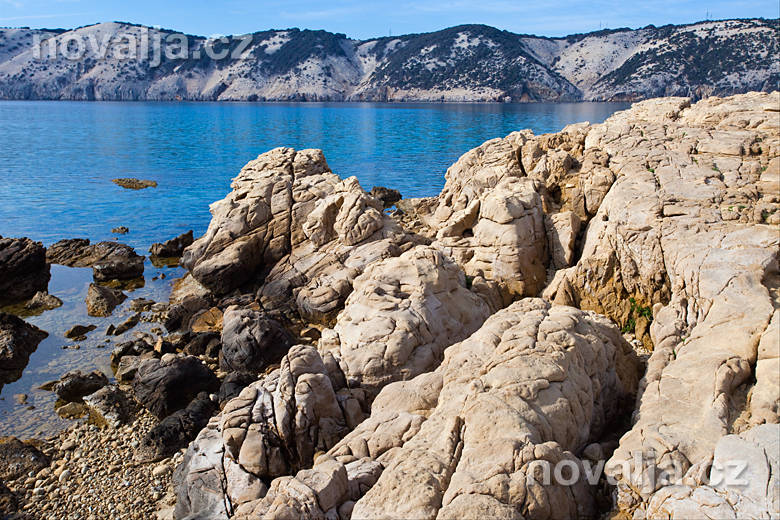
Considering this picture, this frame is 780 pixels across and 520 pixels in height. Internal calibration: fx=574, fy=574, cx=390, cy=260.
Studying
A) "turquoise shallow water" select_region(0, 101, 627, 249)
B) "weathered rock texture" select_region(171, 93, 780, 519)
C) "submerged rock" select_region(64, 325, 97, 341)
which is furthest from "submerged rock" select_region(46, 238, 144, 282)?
"submerged rock" select_region(64, 325, 97, 341)

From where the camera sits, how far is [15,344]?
19.8 metres

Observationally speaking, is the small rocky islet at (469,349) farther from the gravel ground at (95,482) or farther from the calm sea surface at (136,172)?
the calm sea surface at (136,172)

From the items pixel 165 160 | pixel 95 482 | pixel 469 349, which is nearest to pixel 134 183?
pixel 165 160

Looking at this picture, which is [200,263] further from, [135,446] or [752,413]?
[752,413]

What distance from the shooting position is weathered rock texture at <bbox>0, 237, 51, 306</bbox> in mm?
25562

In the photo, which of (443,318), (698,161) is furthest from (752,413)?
(698,161)

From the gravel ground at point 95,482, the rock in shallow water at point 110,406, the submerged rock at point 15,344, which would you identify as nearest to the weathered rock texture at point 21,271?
the submerged rock at point 15,344

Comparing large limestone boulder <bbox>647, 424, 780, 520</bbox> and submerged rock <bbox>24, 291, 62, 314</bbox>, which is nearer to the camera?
large limestone boulder <bbox>647, 424, 780, 520</bbox>

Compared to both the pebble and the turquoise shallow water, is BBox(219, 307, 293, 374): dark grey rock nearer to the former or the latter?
the pebble

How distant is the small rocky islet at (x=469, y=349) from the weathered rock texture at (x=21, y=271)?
118 millimetres

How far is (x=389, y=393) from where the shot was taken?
12297 mm

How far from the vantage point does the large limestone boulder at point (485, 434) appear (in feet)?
26.8

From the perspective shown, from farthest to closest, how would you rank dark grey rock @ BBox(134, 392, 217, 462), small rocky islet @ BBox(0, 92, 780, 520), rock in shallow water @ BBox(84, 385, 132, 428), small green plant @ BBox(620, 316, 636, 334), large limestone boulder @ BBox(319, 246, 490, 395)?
small green plant @ BBox(620, 316, 636, 334)
rock in shallow water @ BBox(84, 385, 132, 428)
dark grey rock @ BBox(134, 392, 217, 462)
large limestone boulder @ BBox(319, 246, 490, 395)
small rocky islet @ BBox(0, 92, 780, 520)

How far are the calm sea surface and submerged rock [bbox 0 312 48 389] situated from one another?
1.13 feet
